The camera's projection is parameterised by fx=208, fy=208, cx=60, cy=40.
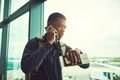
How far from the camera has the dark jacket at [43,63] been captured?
4.80ft

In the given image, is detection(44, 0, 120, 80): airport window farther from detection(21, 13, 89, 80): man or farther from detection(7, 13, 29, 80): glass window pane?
detection(7, 13, 29, 80): glass window pane

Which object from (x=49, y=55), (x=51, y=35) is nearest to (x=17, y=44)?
(x=49, y=55)

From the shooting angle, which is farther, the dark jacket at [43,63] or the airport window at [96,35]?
the airport window at [96,35]

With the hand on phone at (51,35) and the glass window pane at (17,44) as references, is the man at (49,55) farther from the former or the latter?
the glass window pane at (17,44)

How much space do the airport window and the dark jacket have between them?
324 mm

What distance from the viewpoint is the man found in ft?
4.78

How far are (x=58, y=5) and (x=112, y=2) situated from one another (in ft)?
2.59

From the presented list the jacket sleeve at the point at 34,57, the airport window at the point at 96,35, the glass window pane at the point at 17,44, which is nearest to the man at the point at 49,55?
the jacket sleeve at the point at 34,57

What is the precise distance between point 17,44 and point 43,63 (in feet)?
6.95

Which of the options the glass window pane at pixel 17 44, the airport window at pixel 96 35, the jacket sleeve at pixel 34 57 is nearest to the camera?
the jacket sleeve at pixel 34 57

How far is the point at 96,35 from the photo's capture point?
200 cm

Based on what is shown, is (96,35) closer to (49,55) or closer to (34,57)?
(49,55)

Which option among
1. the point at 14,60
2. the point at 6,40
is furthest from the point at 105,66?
the point at 6,40

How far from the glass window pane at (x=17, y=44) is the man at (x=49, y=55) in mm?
1527
